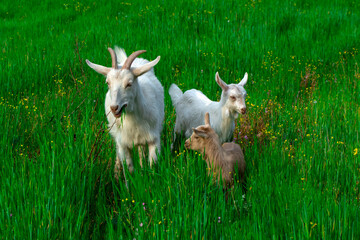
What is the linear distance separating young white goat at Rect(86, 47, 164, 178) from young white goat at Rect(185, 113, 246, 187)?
20.4 inches

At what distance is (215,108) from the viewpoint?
4.35 metres

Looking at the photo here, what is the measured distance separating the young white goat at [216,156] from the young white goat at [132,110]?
518 mm

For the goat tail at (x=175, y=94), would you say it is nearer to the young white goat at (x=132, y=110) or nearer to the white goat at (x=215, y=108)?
the white goat at (x=215, y=108)

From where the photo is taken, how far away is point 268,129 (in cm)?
440

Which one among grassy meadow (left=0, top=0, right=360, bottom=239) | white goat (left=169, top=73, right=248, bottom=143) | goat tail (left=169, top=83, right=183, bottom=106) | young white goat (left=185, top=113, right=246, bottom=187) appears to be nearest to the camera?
grassy meadow (left=0, top=0, right=360, bottom=239)

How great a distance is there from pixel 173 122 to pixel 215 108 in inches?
41.8

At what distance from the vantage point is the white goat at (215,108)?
3.88m

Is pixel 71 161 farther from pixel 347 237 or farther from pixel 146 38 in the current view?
pixel 146 38

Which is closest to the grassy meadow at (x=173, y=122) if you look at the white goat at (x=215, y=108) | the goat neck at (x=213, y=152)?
the goat neck at (x=213, y=152)

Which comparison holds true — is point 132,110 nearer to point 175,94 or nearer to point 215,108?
point 215,108

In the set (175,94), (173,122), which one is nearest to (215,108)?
(175,94)

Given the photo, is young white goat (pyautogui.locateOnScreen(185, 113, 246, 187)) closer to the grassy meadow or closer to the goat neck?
the goat neck

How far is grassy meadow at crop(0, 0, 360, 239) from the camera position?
2.59 meters

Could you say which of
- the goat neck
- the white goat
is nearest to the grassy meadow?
the goat neck
